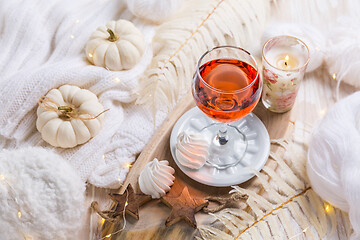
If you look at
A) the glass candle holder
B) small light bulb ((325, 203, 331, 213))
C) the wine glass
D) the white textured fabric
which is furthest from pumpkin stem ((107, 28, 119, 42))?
small light bulb ((325, 203, 331, 213))

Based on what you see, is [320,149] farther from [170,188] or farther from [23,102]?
[23,102]

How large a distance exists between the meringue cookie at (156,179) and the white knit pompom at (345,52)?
0.69 metres

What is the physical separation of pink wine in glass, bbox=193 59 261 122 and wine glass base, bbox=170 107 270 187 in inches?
6.9

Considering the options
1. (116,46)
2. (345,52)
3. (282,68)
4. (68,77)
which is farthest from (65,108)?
(345,52)

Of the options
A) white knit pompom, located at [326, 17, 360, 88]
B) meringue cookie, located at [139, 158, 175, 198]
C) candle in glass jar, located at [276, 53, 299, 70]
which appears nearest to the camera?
meringue cookie, located at [139, 158, 175, 198]

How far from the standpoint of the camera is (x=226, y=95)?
1.09 metres

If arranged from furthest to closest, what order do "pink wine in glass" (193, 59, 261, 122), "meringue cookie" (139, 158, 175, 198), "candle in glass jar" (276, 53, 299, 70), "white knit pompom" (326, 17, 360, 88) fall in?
"white knit pompom" (326, 17, 360, 88)
"candle in glass jar" (276, 53, 299, 70)
"meringue cookie" (139, 158, 175, 198)
"pink wine in glass" (193, 59, 261, 122)

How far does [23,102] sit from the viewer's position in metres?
1.40

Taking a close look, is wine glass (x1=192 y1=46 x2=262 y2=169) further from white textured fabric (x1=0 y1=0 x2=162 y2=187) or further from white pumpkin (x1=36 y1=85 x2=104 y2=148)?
white pumpkin (x1=36 y1=85 x2=104 y2=148)

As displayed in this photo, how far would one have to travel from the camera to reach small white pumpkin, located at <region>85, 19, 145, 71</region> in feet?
4.70

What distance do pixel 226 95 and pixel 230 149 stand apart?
27cm

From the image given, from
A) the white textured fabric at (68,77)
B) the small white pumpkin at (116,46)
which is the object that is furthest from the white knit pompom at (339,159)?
the small white pumpkin at (116,46)

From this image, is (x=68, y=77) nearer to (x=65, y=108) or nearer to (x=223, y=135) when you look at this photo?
(x=65, y=108)

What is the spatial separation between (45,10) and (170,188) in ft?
2.71
